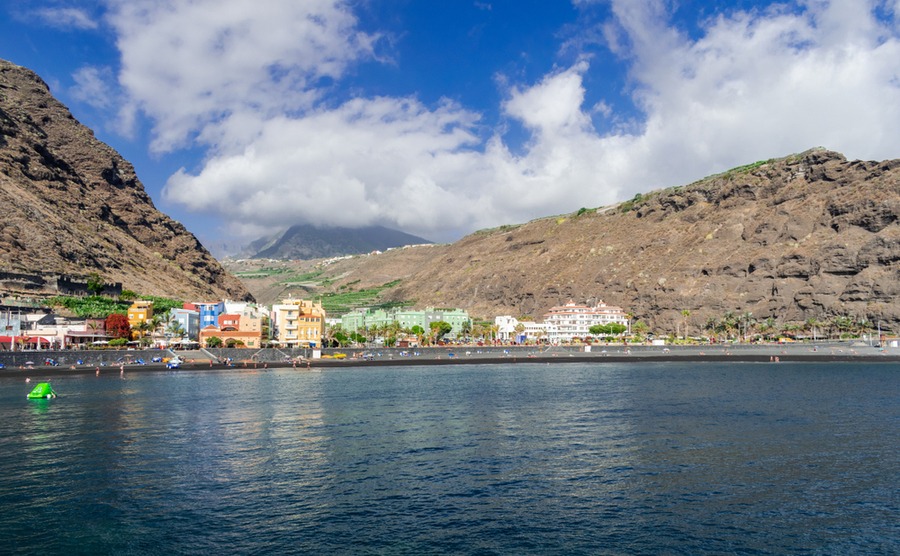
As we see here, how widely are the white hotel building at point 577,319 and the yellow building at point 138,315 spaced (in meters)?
104

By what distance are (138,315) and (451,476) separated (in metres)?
114

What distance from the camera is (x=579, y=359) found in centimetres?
12444

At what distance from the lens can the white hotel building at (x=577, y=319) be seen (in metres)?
187

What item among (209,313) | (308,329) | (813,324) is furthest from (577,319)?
(209,313)

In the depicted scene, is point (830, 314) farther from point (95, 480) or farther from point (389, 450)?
point (95, 480)

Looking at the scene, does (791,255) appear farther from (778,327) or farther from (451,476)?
(451,476)

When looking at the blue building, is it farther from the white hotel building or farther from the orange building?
the white hotel building

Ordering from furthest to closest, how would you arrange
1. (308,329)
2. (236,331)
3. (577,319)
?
(577,319) < (308,329) < (236,331)

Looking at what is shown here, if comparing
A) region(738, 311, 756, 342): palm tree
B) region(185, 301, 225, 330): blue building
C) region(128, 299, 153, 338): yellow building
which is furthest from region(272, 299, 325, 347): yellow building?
region(738, 311, 756, 342): palm tree

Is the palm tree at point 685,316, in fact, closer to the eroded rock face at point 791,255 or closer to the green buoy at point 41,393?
the eroded rock face at point 791,255

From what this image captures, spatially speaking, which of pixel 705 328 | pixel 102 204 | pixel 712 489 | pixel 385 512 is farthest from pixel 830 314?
pixel 102 204

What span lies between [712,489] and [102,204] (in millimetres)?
197061

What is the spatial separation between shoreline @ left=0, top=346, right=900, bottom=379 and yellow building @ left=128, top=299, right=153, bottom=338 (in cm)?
2300

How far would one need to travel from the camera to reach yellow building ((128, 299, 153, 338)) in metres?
122
